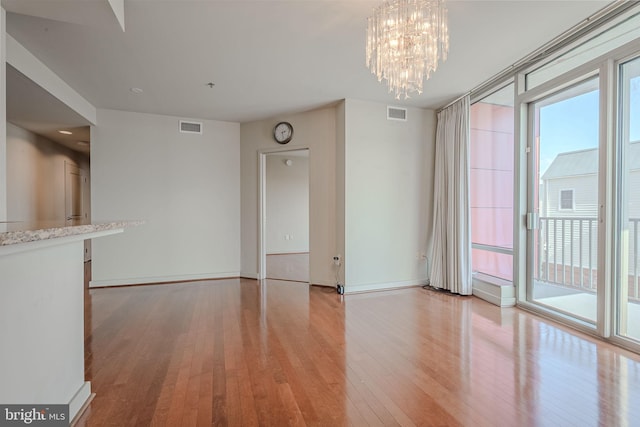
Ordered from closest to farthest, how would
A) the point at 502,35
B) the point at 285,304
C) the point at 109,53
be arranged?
1. the point at 502,35
2. the point at 109,53
3. the point at 285,304

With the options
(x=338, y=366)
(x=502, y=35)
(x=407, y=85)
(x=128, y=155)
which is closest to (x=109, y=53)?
(x=128, y=155)

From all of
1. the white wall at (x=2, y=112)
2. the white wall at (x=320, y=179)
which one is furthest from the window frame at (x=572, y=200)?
the white wall at (x=2, y=112)

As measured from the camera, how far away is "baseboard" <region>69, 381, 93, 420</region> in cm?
160

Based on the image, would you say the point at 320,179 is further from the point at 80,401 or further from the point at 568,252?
the point at 80,401

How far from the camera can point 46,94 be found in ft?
10.6

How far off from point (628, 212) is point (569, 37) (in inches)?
65.4

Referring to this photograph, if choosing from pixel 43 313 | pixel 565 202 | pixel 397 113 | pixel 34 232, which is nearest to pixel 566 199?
pixel 565 202

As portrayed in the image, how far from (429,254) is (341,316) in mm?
2075

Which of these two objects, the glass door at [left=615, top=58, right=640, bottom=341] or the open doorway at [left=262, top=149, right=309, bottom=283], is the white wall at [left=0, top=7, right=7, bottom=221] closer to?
the glass door at [left=615, top=58, right=640, bottom=341]

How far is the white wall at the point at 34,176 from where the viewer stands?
4.51m

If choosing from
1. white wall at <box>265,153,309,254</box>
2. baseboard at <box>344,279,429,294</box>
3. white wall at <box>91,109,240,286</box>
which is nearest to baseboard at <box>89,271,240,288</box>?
white wall at <box>91,109,240,286</box>

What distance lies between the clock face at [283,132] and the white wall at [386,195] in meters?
1.08

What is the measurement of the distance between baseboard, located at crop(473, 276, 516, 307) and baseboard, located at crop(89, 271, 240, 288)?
3.83m

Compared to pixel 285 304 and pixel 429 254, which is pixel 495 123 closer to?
pixel 429 254
